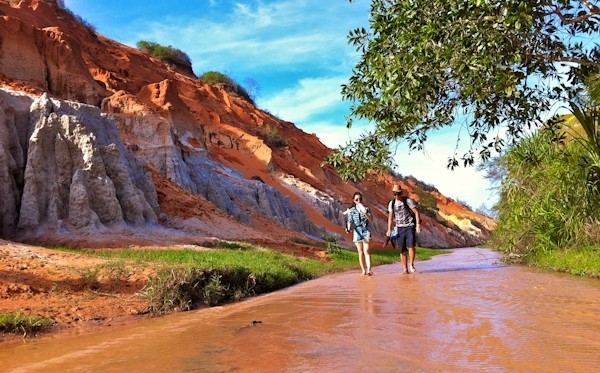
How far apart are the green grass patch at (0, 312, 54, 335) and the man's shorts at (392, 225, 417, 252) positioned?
6601 mm

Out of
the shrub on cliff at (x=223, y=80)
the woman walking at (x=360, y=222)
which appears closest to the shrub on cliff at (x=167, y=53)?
the shrub on cliff at (x=223, y=80)

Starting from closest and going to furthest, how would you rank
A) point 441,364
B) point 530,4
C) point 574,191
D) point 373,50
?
point 441,364
point 530,4
point 373,50
point 574,191

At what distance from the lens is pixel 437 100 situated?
615cm

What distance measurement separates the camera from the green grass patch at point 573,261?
8.20m

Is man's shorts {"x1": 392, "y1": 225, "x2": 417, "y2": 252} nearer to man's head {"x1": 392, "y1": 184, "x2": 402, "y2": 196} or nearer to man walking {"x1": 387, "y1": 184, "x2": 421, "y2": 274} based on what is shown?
man walking {"x1": 387, "y1": 184, "x2": 421, "y2": 274}

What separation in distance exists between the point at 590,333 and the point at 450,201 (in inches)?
3391

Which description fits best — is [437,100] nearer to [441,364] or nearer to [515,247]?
[441,364]

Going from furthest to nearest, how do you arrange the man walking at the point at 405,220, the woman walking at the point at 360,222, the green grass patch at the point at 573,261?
the woman walking at the point at 360,222
the man walking at the point at 405,220
the green grass patch at the point at 573,261

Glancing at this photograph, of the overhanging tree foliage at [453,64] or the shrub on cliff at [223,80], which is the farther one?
the shrub on cliff at [223,80]

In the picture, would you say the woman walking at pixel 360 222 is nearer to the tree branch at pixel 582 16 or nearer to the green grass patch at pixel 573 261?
the green grass patch at pixel 573 261

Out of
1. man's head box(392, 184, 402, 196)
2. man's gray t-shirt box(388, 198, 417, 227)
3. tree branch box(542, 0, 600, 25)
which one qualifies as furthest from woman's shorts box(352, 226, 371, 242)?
tree branch box(542, 0, 600, 25)

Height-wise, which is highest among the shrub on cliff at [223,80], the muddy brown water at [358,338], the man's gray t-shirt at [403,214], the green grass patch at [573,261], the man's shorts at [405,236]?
the shrub on cliff at [223,80]

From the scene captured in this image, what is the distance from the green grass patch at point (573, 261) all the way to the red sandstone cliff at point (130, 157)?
412 cm

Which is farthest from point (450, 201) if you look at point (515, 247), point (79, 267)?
point (79, 267)
